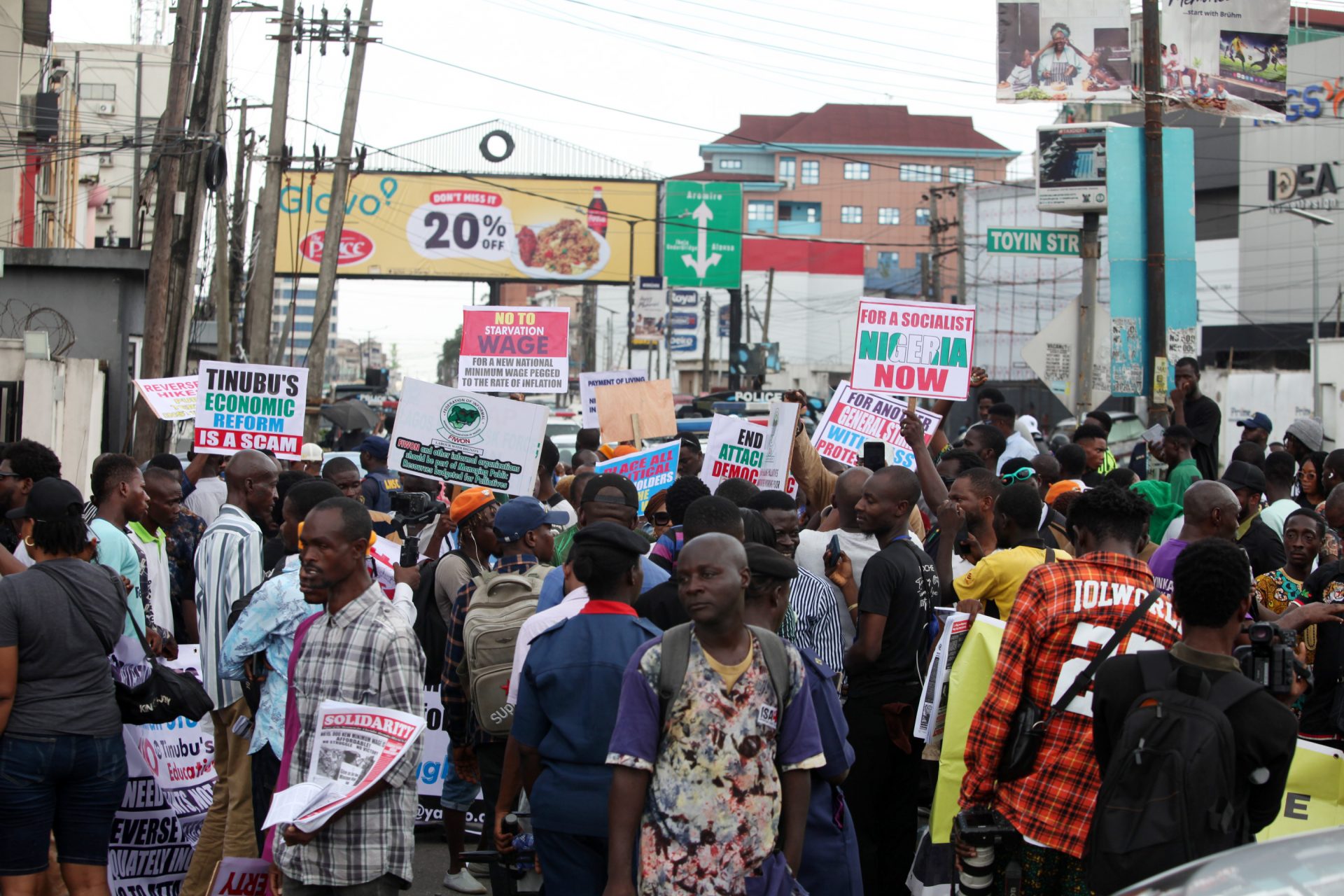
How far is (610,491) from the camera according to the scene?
555cm

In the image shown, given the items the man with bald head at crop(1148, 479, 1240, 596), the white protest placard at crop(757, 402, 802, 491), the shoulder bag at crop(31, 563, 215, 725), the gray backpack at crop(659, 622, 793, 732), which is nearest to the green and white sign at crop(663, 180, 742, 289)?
the white protest placard at crop(757, 402, 802, 491)

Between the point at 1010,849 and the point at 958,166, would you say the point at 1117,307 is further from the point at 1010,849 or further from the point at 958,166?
the point at 958,166

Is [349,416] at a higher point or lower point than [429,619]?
higher

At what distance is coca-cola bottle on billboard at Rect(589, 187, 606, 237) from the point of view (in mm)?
42281

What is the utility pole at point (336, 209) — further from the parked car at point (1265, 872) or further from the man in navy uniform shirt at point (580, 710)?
the parked car at point (1265, 872)

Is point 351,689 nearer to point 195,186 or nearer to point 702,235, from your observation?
point 195,186

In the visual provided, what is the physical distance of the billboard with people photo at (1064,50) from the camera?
64.6 feet

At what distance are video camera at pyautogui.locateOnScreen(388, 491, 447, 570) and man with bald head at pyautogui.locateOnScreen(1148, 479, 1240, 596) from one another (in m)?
3.89

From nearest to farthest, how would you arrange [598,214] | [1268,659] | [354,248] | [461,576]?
[1268,659] < [461,576] < [354,248] < [598,214]

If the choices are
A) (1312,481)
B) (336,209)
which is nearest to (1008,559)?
(1312,481)

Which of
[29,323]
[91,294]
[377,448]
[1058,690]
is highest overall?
[91,294]

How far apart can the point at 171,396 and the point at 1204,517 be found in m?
8.28

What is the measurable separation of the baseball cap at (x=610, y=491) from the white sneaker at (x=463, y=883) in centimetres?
240

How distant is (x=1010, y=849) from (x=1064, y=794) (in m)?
0.32
